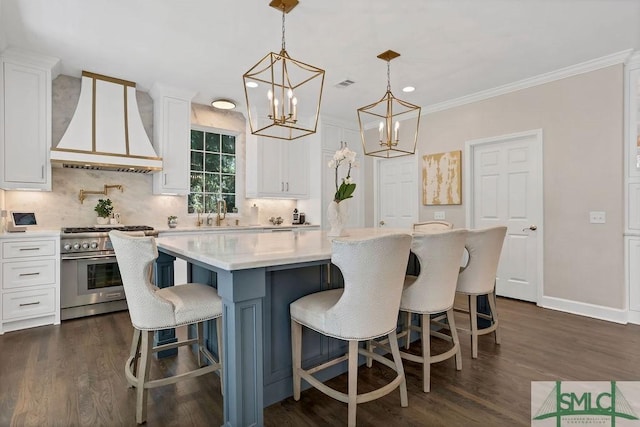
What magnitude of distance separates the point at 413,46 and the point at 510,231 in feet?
8.33

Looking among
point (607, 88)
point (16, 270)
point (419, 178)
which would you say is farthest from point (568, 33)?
point (16, 270)

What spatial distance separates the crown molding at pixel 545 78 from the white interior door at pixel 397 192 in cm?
91

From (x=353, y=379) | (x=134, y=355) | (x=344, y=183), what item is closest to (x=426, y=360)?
(x=353, y=379)

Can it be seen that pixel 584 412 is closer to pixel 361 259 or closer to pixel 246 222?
pixel 361 259

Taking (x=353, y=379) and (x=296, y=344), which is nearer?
(x=353, y=379)

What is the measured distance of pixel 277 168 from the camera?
5.34 meters

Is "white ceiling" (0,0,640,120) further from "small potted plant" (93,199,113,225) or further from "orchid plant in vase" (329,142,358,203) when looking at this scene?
"small potted plant" (93,199,113,225)

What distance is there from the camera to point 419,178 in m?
5.23

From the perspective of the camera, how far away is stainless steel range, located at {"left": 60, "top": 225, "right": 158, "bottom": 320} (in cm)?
342

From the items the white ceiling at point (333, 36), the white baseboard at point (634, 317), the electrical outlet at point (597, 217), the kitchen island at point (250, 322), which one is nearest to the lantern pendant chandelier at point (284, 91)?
the white ceiling at point (333, 36)

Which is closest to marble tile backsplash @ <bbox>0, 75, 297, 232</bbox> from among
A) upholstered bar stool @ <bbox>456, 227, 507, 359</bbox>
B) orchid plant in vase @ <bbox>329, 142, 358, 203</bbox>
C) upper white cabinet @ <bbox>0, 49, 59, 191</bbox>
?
upper white cabinet @ <bbox>0, 49, 59, 191</bbox>

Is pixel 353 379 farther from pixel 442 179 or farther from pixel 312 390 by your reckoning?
pixel 442 179

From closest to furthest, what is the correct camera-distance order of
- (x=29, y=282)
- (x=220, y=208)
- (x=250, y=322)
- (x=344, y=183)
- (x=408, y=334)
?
(x=250, y=322) < (x=344, y=183) < (x=408, y=334) < (x=29, y=282) < (x=220, y=208)

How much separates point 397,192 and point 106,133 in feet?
13.4
